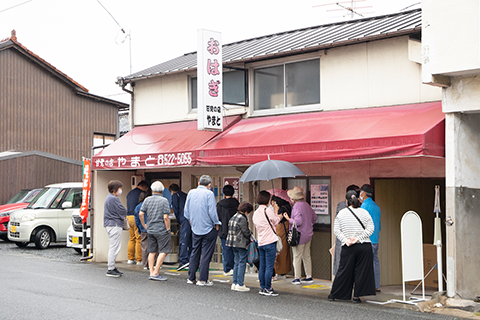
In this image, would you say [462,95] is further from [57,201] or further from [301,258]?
[57,201]

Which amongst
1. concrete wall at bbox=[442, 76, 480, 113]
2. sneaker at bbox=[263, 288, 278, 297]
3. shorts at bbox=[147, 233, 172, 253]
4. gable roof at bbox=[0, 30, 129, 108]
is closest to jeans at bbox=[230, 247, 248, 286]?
sneaker at bbox=[263, 288, 278, 297]

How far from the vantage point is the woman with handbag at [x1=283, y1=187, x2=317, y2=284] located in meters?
10.4

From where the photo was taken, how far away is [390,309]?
26.6ft

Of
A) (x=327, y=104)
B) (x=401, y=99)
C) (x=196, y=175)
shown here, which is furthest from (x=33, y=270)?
(x=401, y=99)

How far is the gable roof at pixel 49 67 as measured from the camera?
25203 millimetres

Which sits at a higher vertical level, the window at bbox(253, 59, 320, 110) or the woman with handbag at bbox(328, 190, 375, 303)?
the window at bbox(253, 59, 320, 110)

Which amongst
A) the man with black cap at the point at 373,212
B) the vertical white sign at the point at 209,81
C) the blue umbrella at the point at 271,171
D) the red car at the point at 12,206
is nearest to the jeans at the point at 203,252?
the blue umbrella at the point at 271,171

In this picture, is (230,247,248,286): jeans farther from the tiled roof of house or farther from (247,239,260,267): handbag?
the tiled roof of house

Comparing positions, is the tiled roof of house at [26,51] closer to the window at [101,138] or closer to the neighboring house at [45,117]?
the neighboring house at [45,117]

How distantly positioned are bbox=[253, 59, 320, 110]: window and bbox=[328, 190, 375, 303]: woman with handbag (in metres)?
3.71

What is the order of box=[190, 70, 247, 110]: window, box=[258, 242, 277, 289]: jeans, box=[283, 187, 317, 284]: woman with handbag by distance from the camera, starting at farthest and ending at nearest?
box=[190, 70, 247, 110]: window < box=[283, 187, 317, 284]: woman with handbag < box=[258, 242, 277, 289]: jeans

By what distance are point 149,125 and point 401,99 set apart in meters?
7.16

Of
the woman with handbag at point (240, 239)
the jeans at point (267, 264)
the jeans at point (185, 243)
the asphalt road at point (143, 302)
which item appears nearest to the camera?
the asphalt road at point (143, 302)

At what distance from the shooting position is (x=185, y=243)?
39.7 feet
